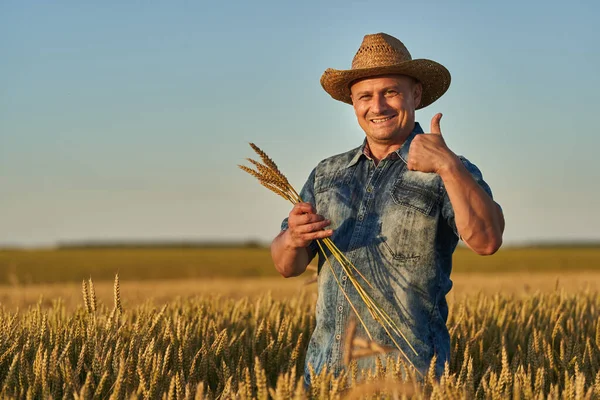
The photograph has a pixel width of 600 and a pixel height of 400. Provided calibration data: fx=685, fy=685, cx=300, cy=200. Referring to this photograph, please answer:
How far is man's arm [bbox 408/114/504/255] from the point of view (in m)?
3.06

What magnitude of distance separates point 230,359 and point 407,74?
6.47 ft

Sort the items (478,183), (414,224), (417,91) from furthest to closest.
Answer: (417,91) → (414,224) → (478,183)

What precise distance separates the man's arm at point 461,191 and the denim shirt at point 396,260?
172 millimetres

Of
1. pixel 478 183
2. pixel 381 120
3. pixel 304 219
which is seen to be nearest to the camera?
pixel 304 219

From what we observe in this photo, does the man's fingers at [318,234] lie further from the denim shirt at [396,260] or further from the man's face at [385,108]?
the man's face at [385,108]

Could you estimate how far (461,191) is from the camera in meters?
3.07

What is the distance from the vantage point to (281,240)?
3.56 meters

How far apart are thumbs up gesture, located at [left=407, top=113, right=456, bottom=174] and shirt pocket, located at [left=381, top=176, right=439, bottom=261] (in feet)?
1.13

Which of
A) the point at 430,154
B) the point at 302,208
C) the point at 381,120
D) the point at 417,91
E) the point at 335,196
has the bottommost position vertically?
the point at 302,208

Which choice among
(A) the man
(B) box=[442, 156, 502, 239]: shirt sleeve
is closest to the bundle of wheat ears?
(A) the man

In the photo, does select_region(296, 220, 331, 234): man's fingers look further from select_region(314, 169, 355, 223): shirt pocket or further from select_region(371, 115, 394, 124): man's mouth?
select_region(371, 115, 394, 124): man's mouth

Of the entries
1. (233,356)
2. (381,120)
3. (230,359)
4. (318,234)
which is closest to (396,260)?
(318,234)

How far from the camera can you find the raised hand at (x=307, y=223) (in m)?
3.18

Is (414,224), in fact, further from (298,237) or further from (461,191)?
(298,237)
